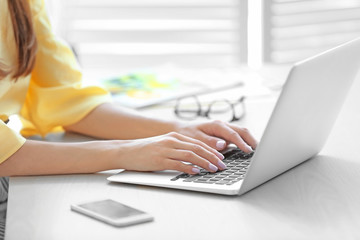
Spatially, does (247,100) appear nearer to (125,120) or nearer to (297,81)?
(125,120)

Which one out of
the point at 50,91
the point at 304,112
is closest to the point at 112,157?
the point at 304,112

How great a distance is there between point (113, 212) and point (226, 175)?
20 centimetres

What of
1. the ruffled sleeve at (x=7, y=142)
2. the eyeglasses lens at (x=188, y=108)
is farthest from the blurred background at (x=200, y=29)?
the ruffled sleeve at (x=7, y=142)

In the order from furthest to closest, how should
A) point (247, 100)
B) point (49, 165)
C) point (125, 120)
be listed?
1. point (247, 100)
2. point (125, 120)
3. point (49, 165)

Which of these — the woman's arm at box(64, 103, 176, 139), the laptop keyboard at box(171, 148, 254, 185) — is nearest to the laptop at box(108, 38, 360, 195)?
the laptop keyboard at box(171, 148, 254, 185)

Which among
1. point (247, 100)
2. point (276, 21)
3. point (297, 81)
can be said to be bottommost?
point (276, 21)

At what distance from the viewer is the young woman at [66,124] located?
1.02m

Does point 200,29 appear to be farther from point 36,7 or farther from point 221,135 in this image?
point 221,135

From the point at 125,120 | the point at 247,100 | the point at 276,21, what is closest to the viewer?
the point at 125,120

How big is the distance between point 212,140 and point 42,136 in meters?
0.41

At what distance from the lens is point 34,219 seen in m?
0.83

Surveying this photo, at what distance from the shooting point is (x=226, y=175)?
0.96m

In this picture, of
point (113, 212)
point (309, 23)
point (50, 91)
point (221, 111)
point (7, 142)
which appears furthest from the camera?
point (309, 23)

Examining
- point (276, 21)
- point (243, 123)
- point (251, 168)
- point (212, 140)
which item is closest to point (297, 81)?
point (251, 168)
